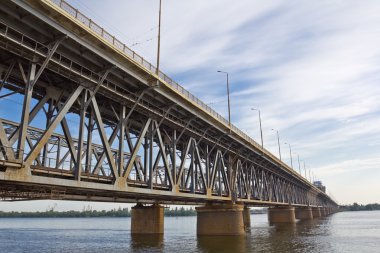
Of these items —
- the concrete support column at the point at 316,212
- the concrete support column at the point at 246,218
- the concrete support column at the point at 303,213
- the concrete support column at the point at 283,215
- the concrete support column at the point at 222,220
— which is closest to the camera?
the concrete support column at the point at 222,220

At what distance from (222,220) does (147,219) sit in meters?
13.1

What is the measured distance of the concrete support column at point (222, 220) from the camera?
46.1 m

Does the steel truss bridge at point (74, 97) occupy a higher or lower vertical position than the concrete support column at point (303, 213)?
higher

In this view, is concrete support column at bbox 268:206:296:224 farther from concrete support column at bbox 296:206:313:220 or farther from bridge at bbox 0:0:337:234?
bridge at bbox 0:0:337:234

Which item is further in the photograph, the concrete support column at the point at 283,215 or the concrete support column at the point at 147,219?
the concrete support column at the point at 283,215

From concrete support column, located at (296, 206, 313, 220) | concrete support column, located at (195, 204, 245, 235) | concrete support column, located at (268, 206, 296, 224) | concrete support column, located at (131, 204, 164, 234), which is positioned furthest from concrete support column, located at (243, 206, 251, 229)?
concrete support column, located at (296, 206, 313, 220)

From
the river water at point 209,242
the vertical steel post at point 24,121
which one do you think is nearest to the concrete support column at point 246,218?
the river water at point 209,242

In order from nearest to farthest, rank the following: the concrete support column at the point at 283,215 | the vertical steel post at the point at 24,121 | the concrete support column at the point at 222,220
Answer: the vertical steel post at the point at 24,121 → the concrete support column at the point at 222,220 → the concrete support column at the point at 283,215

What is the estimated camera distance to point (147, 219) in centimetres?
5303

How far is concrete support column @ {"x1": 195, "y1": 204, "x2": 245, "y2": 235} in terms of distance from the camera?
46125mm

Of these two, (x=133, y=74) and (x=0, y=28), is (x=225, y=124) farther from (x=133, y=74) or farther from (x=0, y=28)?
(x=0, y=28)

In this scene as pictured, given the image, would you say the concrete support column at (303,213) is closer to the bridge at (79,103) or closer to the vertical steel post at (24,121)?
the bridge at (79,103)

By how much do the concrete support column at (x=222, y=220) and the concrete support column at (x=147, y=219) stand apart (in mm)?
8367

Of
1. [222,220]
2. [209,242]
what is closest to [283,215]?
[222,220]
